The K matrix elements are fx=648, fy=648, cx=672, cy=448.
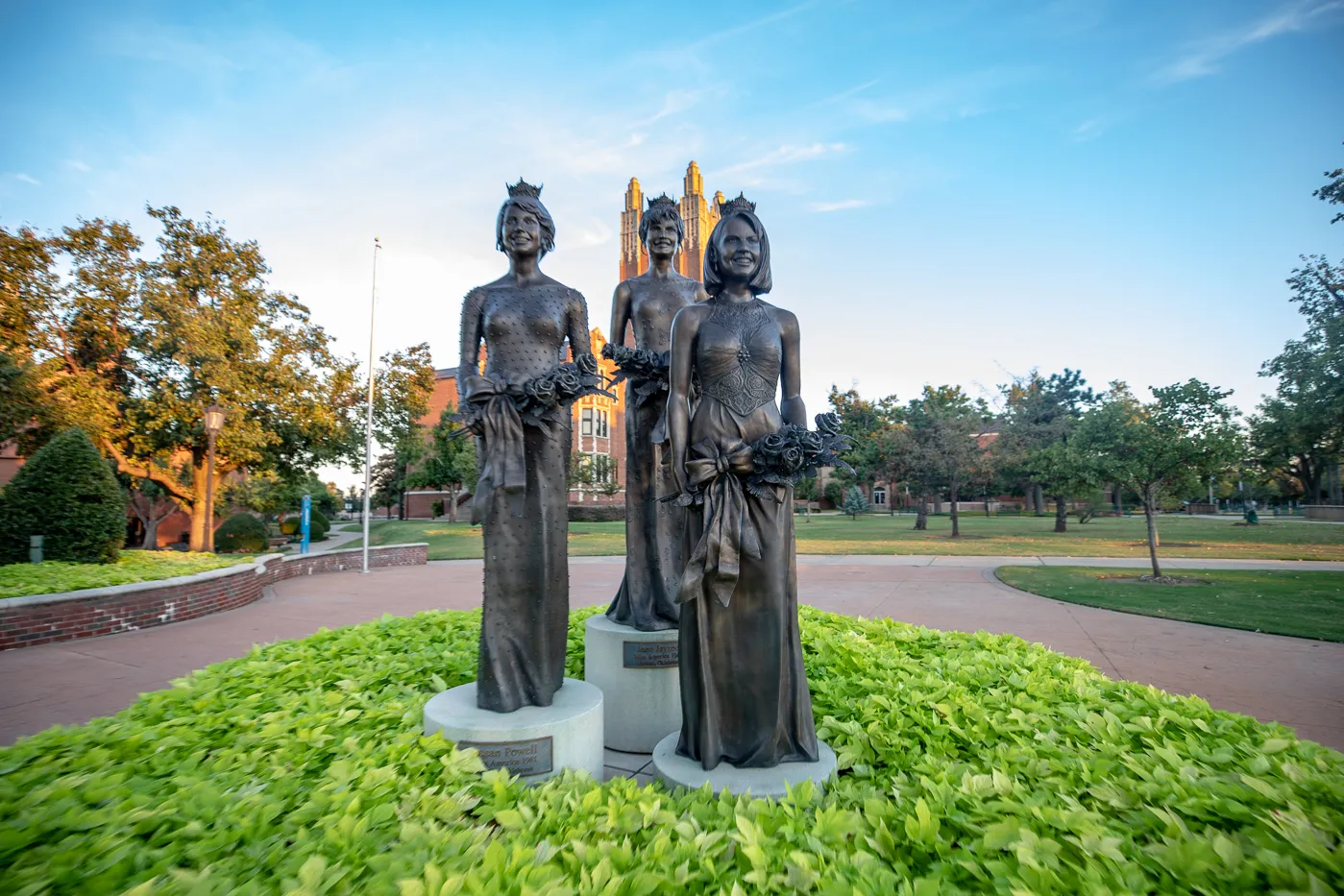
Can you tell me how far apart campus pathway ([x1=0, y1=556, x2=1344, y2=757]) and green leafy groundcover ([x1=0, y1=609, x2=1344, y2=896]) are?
4.88ft

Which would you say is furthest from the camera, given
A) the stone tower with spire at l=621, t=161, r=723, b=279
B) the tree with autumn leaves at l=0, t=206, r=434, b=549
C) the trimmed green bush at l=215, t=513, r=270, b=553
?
the stone tower with spire at l=621, t=161, r=723, b=279

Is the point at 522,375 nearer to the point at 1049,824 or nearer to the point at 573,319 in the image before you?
the point at 573,319

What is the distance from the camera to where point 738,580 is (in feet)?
9.96

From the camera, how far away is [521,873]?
85.4 inches

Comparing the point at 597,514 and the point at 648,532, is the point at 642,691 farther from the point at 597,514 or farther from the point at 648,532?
the point at 597,514

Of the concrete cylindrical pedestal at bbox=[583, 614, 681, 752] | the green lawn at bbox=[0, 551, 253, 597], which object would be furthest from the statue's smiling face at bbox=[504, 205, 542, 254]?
the green lawn at bbox=[0, 551, 253, 597]

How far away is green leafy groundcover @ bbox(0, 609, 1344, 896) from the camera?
83.4 inches

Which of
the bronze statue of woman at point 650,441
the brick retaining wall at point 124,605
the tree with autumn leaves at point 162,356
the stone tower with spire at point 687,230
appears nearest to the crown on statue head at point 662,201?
the bronze statue of woman at point 650,441

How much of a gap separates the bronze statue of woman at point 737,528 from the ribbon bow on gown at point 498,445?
89 centimetres

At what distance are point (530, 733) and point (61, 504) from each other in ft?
38.8

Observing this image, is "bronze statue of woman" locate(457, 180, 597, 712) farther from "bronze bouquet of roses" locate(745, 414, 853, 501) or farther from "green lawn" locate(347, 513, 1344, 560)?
"green lawn" locate(347, 513, 1344, 560)

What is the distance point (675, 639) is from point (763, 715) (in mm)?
1195

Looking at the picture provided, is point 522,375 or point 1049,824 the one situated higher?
point 522,375

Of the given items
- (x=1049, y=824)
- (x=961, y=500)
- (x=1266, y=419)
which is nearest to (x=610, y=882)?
(x=1049, y=824)
